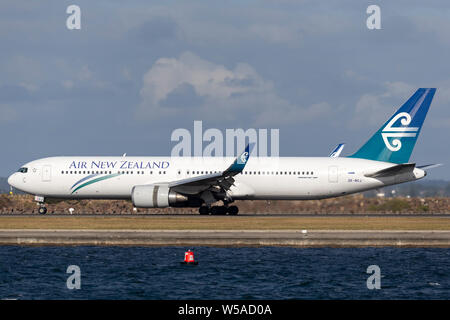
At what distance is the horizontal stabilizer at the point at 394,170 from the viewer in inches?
2063

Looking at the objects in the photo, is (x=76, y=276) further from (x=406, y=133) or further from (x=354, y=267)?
(x=406, y=133)

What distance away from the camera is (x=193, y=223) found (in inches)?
1750

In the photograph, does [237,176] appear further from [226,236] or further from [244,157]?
[226,236]

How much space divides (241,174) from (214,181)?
2.69m

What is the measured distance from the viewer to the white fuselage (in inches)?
2121

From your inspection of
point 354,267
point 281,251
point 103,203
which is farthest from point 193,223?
point 103,203

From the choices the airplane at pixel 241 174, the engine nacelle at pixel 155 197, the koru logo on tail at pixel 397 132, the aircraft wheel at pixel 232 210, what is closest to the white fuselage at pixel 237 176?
the airplane at pixel 241 174

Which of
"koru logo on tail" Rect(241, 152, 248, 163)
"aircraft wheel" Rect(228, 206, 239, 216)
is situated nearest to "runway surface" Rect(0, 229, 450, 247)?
"koru logo on tail" Rect(241, 152, 248, 163)

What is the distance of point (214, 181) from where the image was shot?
51.9 meters

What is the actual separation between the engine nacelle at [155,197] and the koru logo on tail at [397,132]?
50.8 ft

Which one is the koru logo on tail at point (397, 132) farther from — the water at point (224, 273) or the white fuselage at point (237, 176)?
the water at point (224, 273)

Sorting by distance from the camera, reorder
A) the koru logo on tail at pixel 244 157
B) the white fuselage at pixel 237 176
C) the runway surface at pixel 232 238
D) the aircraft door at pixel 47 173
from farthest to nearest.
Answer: the aircraft door at pixel 47 173 → the white fuselage at pixel 237 176 → the koru logo on tail at pixel 244 157 → the runway surface at pixel 232 238

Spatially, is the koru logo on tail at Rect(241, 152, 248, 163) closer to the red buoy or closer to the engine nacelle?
the engine nacelle
